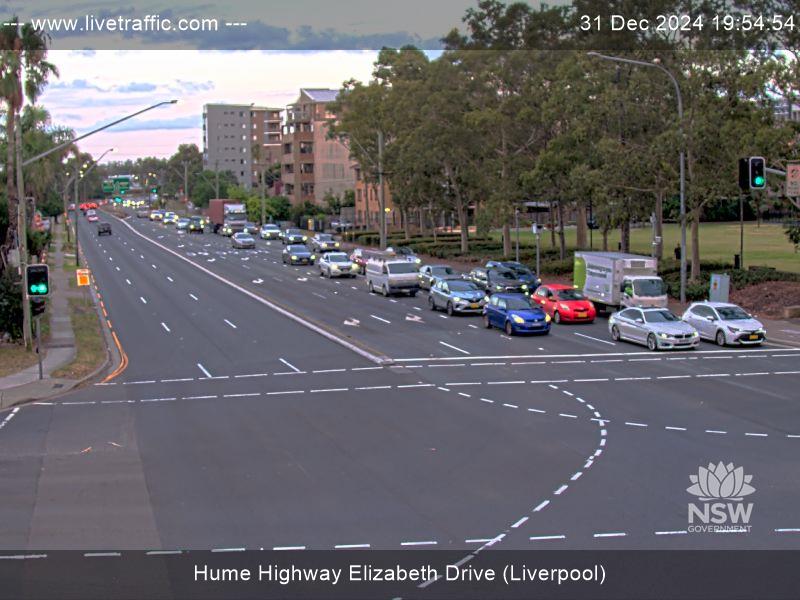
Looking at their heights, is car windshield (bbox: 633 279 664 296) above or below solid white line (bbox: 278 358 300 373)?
above

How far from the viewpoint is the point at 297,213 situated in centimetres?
12794

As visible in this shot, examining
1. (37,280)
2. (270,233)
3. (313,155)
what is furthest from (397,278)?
(313,155)

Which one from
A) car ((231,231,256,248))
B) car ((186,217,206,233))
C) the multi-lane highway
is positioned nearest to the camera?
the multi-lane highway

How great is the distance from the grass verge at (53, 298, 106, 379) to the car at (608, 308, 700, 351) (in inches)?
665

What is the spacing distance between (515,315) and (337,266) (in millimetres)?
26184

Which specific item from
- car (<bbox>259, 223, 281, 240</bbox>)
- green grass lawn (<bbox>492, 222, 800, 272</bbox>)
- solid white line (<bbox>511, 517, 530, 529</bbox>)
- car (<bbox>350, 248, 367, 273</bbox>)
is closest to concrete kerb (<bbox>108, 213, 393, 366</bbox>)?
car (<bbox>350, 248, 367, 273</bbox>)

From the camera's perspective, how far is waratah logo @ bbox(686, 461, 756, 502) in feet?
46.0

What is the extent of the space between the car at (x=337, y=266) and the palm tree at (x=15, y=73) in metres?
21.9

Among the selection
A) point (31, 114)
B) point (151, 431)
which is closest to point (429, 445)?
point (151, 431)

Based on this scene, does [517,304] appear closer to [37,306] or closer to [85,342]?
[85,342]

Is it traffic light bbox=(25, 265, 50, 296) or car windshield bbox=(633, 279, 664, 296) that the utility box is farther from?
traffic light bbox=(25, 265, 50, 296)

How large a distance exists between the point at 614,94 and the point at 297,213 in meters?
84.4

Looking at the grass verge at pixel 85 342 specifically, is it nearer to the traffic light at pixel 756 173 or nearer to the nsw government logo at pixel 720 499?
the nsw government logo at pixel 720 499

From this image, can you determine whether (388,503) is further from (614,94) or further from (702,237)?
(702,237)
